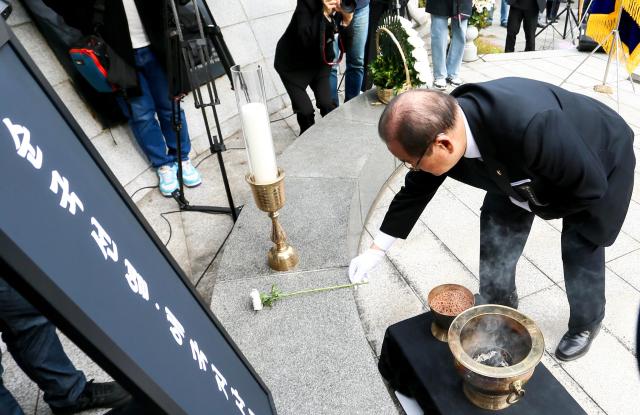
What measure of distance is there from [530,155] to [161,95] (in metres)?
3.41

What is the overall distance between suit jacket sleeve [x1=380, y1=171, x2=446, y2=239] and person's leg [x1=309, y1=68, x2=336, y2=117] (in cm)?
235

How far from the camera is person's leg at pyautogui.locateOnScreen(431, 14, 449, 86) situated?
570cm

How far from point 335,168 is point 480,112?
193 centimetres

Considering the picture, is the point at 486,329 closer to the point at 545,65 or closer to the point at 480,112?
the point at 480,112

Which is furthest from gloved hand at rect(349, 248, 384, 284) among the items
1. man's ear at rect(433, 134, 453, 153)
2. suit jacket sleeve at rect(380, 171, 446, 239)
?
man's ear at rect(433, 134, 453, 153)

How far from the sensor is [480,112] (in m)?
1.78

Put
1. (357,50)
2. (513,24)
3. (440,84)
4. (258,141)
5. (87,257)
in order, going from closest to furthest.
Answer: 1. (87,257)
2. (258,141)
3. (357,50)
4. (440,84)
5. (513,24)

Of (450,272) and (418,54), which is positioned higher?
(418,54)

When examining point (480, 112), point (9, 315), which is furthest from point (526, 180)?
point (9, 315)

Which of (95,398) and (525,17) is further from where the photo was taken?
(525,17)

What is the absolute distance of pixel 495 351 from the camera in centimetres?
188

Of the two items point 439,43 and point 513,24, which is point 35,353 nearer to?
point 439,43

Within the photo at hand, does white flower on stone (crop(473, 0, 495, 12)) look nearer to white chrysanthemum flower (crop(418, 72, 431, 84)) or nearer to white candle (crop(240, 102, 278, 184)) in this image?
white chrysanthemum flower (crop(418, 72, 431, 84))

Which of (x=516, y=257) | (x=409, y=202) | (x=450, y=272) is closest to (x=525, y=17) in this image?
(x=450, y=272)
